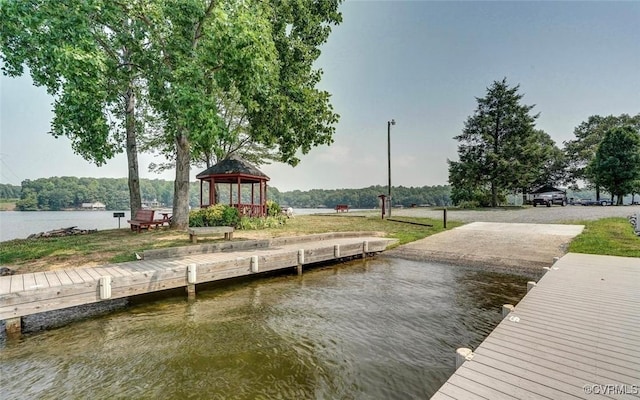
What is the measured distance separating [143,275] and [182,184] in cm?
796

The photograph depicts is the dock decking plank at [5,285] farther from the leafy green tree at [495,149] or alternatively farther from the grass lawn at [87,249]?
the leafy green tree at [495,149]

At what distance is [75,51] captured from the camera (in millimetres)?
6773

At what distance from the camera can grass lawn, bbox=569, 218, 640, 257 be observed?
8852 millimetres

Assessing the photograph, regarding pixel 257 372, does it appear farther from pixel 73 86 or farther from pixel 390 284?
pixel 73 86

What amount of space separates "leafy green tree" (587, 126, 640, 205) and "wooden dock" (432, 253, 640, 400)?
120ft

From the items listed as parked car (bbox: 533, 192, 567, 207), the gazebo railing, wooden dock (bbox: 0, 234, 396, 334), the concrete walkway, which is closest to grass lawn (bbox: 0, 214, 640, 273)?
the concrete walkway

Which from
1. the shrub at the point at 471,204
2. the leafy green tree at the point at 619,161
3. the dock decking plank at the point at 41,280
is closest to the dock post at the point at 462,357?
the dock decking plank at the point at 41,280

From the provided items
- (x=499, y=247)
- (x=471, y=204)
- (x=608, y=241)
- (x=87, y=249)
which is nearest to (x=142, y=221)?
(x=87, y=249)

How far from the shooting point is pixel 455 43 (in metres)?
15.9

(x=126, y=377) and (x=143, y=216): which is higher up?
(x=143, y=216)

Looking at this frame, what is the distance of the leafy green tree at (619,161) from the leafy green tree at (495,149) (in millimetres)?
8575

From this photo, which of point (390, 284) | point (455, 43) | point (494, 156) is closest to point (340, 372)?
point (390, 284)

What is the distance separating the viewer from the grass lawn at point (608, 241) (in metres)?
8.85

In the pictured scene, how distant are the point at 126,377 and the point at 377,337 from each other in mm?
3515
